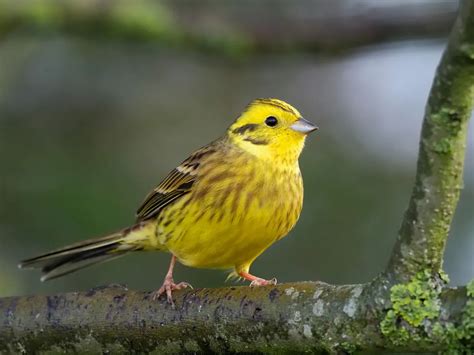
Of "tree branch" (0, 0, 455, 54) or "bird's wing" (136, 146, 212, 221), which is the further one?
"tree branch" (0, 0, 455, 54)

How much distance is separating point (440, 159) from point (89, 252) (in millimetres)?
3274

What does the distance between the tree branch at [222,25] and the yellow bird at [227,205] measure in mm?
1098

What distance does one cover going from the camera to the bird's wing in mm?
5082

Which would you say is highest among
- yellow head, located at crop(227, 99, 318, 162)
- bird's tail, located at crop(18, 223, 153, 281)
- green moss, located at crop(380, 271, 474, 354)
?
yellow head, located at crop(227, 99, 318, 162)

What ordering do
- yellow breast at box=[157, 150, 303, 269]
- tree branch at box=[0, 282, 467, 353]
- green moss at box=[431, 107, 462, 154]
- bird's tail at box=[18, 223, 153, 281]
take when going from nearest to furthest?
1. green moss at box=[431, 107, 462, 154]
2. tree branch at box=[0, 282, 467, 353]
3. yellow breast at box=[157, 150, 303, 269]
4. bird's tail at box=[18, 223, 153, 281]

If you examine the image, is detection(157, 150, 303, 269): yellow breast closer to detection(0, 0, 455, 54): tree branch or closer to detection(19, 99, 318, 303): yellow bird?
detection(19, 99, 318, 303): yellow bird

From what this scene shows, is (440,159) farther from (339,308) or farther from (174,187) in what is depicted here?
(174,187)

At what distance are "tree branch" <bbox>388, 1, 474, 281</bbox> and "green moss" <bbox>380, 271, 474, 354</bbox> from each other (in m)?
0.04

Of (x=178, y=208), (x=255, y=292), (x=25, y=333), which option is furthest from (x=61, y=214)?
(x=255, y=292)

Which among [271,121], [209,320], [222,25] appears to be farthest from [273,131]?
[209,320]

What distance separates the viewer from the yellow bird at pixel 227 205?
15.4ft

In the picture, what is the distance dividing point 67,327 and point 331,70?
266 inches

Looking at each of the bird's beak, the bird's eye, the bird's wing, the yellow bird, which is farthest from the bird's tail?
the bird's beak

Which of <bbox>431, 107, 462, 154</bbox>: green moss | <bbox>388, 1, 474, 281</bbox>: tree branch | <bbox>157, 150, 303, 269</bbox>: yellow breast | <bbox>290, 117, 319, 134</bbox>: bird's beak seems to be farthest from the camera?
<bbox>290, 117, 319, 134</bbox>: bird's beak
